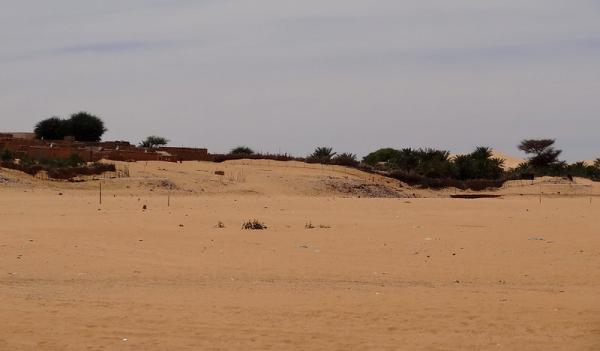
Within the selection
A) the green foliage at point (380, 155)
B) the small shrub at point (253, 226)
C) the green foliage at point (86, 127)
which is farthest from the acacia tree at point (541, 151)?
the small shrub at point (253, 226)

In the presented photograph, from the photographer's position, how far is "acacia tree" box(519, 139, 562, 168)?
61.8 m

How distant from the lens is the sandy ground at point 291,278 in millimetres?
9281

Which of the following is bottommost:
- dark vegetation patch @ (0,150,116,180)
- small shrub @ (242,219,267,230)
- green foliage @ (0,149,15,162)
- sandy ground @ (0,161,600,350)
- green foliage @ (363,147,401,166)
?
A: sandy ground @ (0,161,600,350)

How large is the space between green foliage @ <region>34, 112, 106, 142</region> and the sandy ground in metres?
35.0

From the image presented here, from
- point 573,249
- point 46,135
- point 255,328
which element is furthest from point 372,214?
point 46,135

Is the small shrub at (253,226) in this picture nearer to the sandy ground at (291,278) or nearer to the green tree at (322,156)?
the sandy ground at (291,278)

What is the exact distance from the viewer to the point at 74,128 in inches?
2366

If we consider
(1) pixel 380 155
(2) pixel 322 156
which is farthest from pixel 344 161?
(1) pixel 380 155

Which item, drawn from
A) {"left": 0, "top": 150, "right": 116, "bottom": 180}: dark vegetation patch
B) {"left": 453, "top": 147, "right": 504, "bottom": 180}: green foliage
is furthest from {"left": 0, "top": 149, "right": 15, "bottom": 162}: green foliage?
{"left": 453, "top": 147, "right": 504, "bottom": 180}: green foliage

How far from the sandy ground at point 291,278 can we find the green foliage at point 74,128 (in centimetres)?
3502

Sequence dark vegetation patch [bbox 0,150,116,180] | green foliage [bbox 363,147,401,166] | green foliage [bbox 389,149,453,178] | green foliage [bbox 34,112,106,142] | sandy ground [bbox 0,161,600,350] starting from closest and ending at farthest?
sandy ground [bbox 0,161,600,350]
dark vegetation patch [bbox 0,150,116,180]
green foliage [bbox 389,149,453,178]
green foliage [bbox 34,112,106,142]
green foliage [bbox 363,147,401,166]

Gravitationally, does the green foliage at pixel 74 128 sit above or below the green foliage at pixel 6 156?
above

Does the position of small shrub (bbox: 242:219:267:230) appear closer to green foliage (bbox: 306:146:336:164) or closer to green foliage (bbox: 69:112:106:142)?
green foliage (bbox: 306:146:336:164)

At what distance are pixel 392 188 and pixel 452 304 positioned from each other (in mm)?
27467
